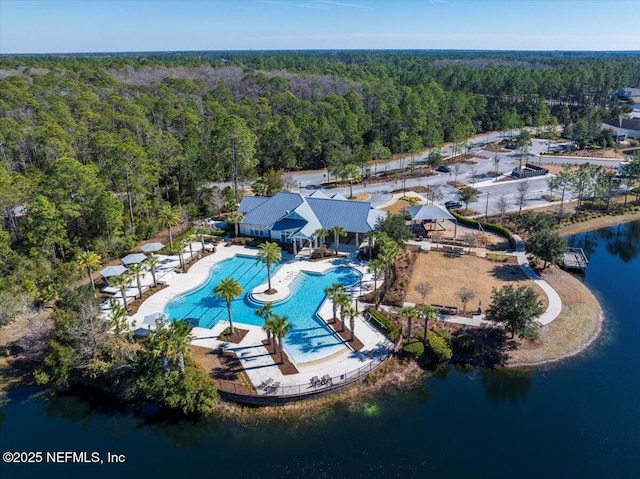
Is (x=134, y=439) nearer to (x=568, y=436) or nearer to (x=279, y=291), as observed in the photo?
(x=279, y=291)

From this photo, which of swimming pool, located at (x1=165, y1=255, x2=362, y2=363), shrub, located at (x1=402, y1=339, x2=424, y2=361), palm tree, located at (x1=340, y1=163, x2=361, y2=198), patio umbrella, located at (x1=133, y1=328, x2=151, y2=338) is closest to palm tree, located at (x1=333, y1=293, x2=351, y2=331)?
swimming pool, located at (x1=165, y1=255, x2=362, y2=363)

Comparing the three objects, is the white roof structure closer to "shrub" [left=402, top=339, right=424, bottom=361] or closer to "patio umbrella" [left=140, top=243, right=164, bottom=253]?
"patio umbrella" [left=140, top=243, right=164, bottom=253]

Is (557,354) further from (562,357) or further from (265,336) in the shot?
(265,336)

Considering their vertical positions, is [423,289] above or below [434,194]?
below

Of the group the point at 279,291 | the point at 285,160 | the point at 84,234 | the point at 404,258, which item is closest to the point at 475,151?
the point at 285,160

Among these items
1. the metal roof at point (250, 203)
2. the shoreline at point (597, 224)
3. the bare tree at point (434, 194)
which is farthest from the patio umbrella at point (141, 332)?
the shoreline at point (597, 224)

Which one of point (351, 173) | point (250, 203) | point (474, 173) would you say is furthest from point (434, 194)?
point (250, 203)

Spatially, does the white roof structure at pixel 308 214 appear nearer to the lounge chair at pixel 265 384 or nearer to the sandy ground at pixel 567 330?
the sandy ground at pixel 567 330
